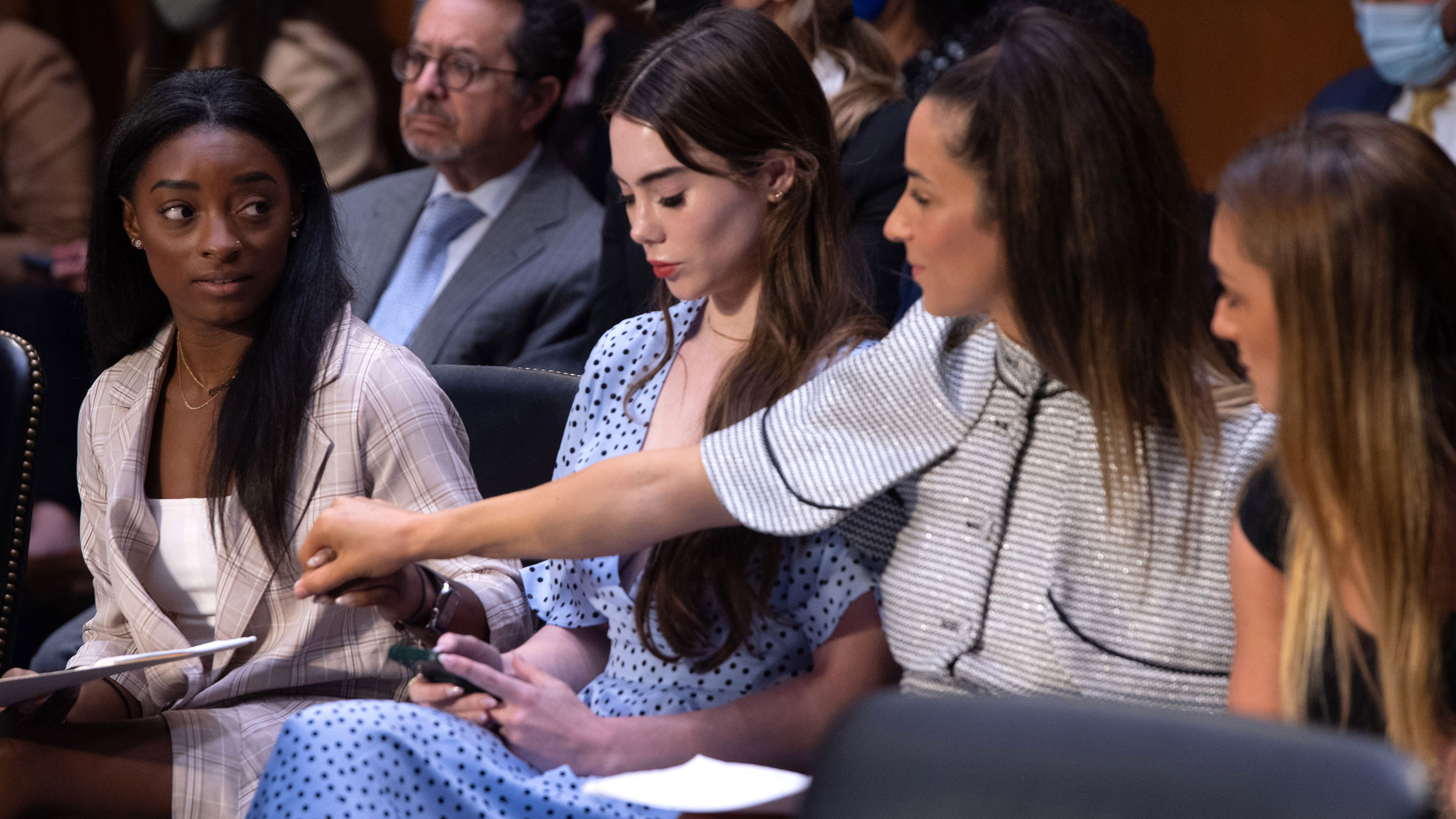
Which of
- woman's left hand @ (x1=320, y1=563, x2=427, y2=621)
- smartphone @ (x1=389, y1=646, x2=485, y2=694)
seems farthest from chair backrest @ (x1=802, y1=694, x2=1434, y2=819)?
woman's left hand @ (x1=320, y1=563, x2=427, y2=621)

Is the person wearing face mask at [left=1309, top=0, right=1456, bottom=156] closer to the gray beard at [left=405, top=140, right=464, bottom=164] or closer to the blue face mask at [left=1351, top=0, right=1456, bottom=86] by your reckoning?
the blue face mask at [left=1351, top=0, right=1456, bottom=86]

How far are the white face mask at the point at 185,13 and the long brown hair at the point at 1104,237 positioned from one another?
10.5ft

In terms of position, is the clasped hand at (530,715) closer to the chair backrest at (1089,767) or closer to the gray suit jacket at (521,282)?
the chair backrest at (1089,767)

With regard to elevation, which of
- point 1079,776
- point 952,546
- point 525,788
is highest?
point 1079,776

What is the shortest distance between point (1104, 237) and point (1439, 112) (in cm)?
156

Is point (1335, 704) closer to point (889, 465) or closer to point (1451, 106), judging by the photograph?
point (889, 465)

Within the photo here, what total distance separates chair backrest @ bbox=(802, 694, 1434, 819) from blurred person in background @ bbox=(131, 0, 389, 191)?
120 inches

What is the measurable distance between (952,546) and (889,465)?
98mm

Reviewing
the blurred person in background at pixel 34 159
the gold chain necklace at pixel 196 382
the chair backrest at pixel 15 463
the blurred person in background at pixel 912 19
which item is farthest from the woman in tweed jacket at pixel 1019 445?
the blurred person in background at pixel 34 159

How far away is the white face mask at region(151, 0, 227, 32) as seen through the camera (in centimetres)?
394

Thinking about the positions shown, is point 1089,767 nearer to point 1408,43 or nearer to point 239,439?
point 239,439

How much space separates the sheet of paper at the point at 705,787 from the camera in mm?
1110

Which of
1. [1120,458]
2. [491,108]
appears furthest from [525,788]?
[491,108]

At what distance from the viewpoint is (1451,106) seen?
2.48m
